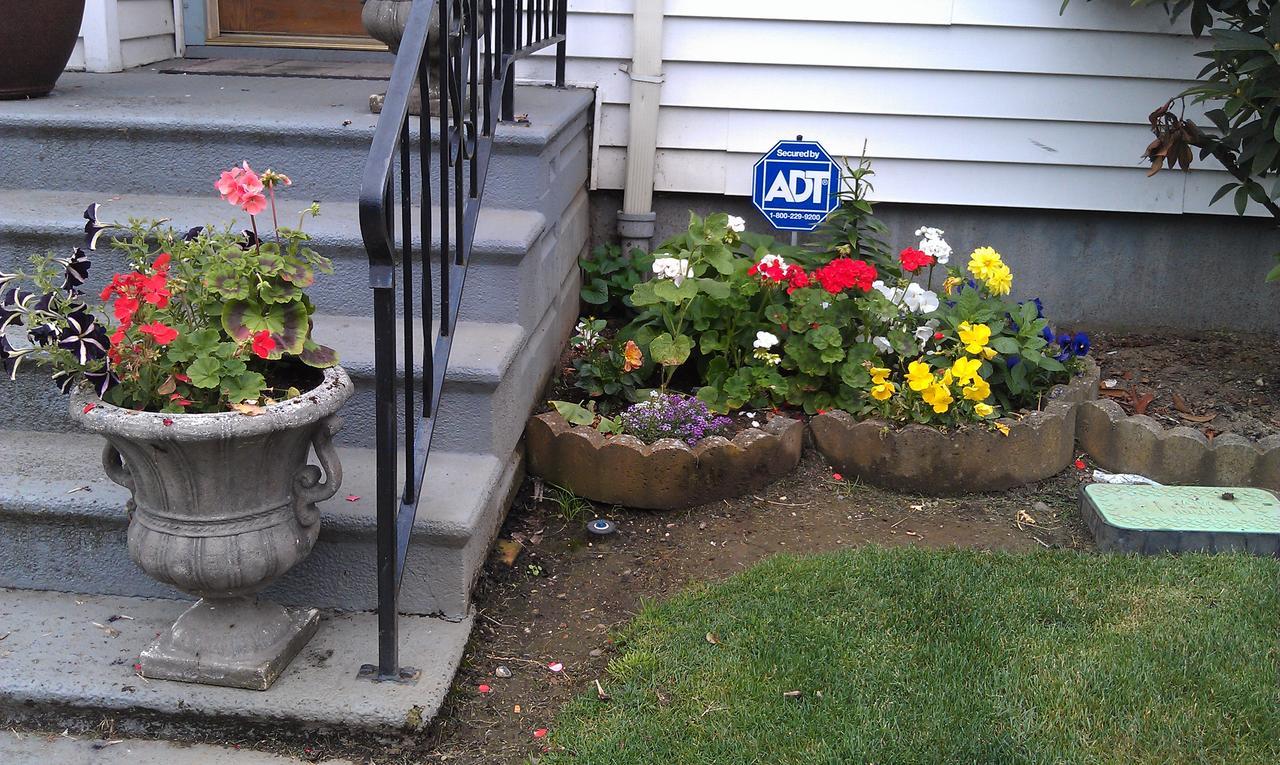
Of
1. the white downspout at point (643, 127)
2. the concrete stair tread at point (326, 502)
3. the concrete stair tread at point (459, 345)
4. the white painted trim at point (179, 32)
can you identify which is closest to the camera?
the concrete stair tread at point (326, 502)

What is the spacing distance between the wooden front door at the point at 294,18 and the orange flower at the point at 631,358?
6.60 ft

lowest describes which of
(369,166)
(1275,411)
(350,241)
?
(1275,411)

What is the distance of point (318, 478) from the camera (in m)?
2.27

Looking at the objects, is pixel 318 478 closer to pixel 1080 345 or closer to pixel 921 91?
pixel 1080 345

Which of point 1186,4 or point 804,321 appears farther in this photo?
point 1186,4

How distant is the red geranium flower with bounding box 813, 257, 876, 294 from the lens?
11.1ft

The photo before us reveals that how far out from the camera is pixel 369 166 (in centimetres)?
196

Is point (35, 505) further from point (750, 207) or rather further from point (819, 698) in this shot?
point (750, 207)

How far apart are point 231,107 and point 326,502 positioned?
142 centimetres

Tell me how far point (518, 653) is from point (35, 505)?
1085 millimetres

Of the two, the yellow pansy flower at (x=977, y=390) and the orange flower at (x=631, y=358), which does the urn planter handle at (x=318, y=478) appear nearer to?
the orange flower at (x=631, y=358)

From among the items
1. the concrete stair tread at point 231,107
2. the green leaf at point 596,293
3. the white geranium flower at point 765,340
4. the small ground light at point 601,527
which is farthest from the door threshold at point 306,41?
the small ground light at point 601,527

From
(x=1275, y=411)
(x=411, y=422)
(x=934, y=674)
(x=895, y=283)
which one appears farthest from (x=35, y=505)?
(x=1275, y=411)

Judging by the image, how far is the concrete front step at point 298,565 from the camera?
2475 millimetres
